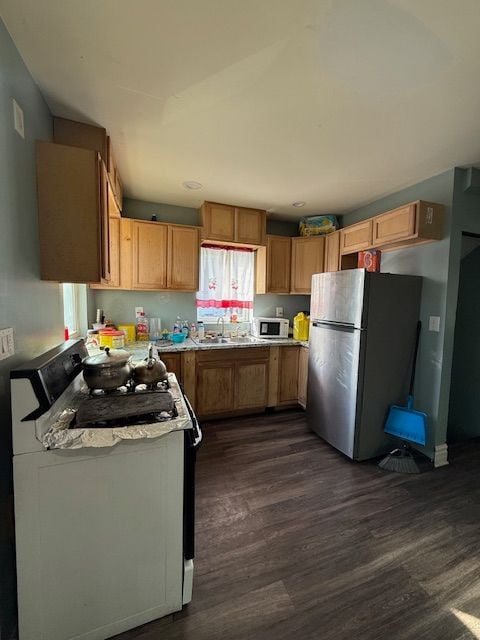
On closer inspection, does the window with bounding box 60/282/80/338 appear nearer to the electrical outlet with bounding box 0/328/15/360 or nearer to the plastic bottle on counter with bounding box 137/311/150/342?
the plastic bottle on counter with bounding box 137/311/150/342

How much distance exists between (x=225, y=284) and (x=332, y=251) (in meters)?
1.39

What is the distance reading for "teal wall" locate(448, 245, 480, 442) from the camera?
2.78m

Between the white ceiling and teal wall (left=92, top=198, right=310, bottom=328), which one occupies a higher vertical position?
the white ceiling

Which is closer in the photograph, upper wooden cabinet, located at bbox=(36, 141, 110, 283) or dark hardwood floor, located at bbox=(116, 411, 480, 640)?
dark hardwood floor, located at bbox=(116, 411, 480, 640)

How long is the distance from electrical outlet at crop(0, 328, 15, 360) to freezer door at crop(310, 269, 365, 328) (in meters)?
2.26

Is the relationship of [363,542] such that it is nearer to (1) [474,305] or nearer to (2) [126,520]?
(2) [126,520]

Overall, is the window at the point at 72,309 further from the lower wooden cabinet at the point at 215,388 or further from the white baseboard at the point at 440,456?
the white baseboard at the point at 440,456

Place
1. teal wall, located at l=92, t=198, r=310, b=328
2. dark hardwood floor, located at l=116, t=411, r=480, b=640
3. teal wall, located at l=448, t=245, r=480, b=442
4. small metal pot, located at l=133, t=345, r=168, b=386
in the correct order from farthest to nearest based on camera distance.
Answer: teal wall, located at l=92, t=198, r=310, b=328
teal wall, located at l=448, t=245, r=480, b=442
small metal pot, located at l=133, t=345, r=168, b=386
dark hardwood floor, located at l=116, t=411, r=480, b=640

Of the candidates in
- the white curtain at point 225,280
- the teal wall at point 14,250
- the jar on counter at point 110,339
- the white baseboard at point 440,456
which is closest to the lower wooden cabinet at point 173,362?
the jar on counter at point 110,339

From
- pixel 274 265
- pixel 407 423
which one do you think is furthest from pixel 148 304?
pixel 407 423

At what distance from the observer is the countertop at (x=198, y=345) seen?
105 inches

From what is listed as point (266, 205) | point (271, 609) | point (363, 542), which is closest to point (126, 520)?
point (271, 609)

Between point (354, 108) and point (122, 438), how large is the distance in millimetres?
2049

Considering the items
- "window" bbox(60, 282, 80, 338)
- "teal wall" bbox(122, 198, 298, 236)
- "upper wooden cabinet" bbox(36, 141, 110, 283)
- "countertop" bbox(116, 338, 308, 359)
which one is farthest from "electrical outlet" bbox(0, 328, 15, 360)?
"teal wall" bbox(122, 198, 298, 236)
